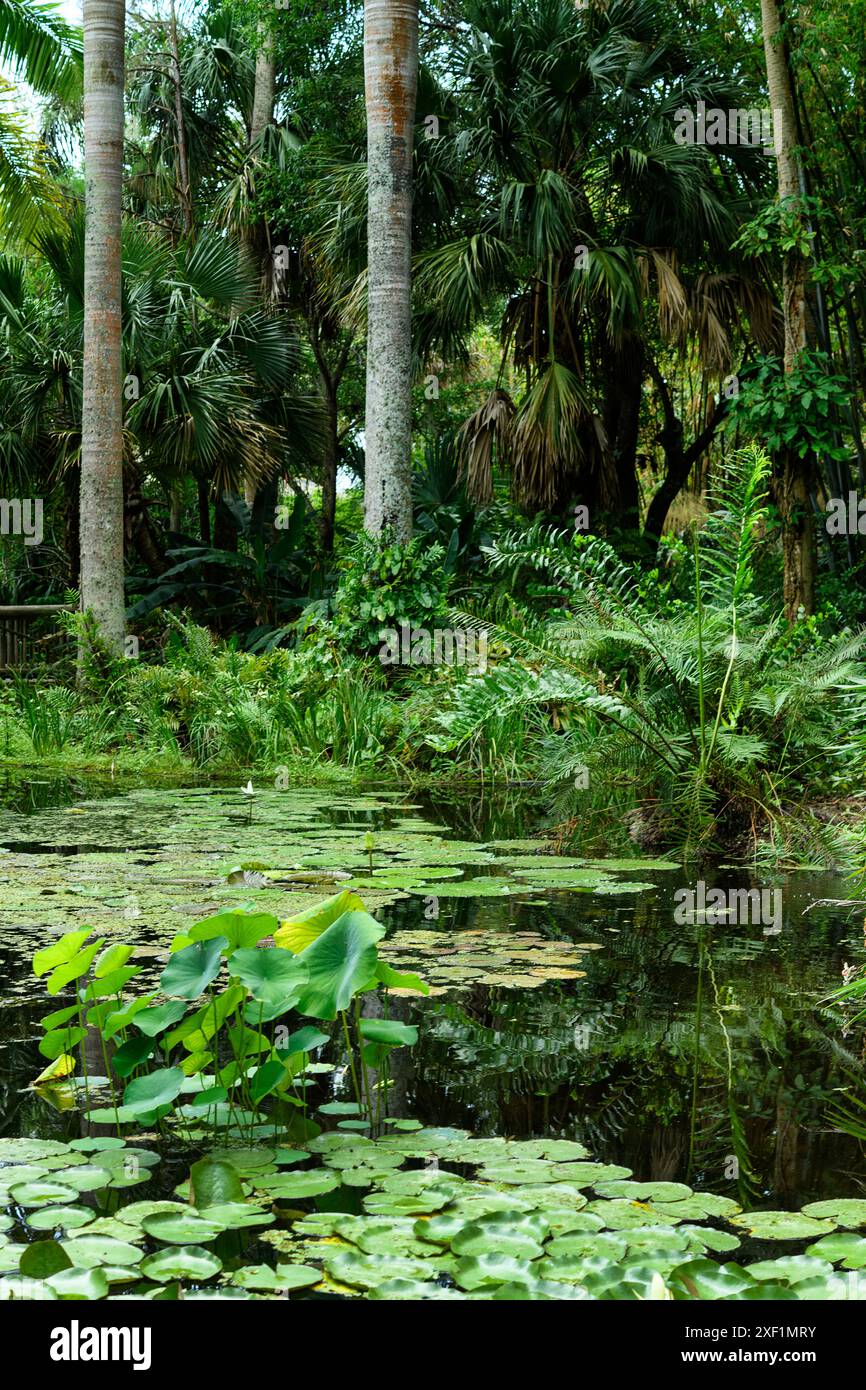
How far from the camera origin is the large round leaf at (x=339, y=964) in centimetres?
253

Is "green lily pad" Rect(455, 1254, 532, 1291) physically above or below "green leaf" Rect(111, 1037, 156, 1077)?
below

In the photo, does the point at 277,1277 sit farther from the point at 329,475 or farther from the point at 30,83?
the point at 329,475

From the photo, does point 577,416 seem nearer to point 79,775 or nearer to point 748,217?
point 748,217

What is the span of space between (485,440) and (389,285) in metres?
2.79

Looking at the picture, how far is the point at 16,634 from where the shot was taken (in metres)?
13.4

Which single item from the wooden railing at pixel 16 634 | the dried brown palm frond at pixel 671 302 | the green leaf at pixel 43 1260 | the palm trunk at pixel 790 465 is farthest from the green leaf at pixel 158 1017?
the dried brown palm frond at pixel 671 302

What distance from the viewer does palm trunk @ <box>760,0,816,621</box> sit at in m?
9.99

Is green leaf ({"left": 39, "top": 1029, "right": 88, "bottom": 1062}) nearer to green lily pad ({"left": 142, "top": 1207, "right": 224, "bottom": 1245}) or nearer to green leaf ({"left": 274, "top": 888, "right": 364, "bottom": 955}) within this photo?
green leaf ({"left": 274, "top": 888, "right": 364, "bottom": 955})

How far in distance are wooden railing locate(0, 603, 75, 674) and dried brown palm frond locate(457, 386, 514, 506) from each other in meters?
4.14

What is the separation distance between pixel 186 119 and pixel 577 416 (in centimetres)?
983

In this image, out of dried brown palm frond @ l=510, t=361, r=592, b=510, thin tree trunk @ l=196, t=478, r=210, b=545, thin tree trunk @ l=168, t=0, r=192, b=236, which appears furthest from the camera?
thin tree trunk @ l=168, t=0, r=192, b=236

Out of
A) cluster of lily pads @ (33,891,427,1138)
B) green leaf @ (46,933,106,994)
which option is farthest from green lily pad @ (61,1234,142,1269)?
green leaf @ (46,933,106,994)

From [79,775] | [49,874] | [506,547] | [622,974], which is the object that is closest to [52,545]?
[79,775]

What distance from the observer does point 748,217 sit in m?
13.1
